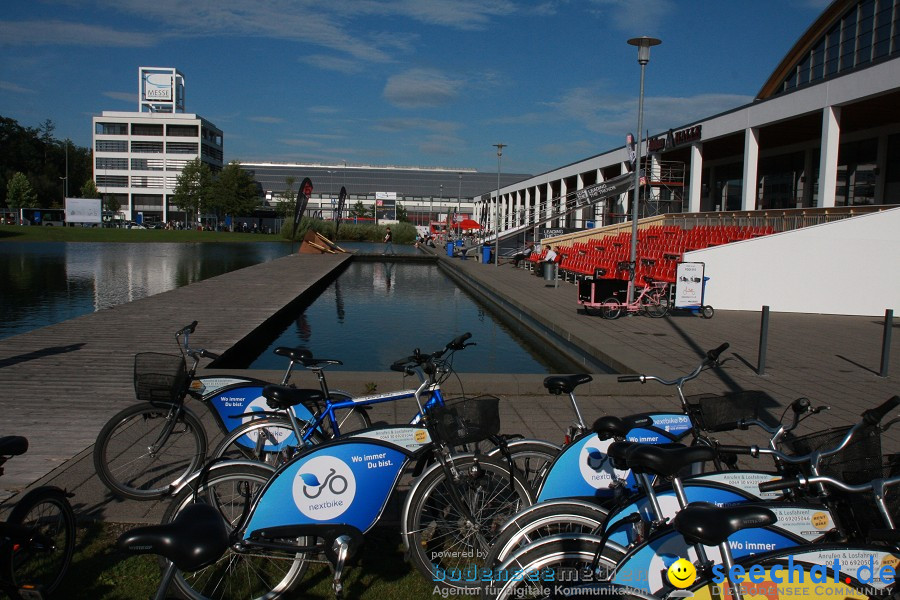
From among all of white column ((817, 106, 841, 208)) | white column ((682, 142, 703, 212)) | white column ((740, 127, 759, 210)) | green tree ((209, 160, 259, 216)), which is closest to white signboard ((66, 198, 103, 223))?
green tree ((209, 160, 259, 216))

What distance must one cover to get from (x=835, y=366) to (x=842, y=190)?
67.4 feet

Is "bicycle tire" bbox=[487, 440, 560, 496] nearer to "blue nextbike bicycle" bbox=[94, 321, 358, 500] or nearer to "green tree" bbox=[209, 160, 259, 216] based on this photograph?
"blue nextbike bicycle" bbox=[94, 321, 358, 500]

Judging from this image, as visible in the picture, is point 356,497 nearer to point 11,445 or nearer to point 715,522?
point 11,445

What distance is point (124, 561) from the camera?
3680 mm

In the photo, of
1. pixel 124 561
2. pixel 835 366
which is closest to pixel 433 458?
pixel 124 561

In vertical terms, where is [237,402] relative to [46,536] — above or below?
above

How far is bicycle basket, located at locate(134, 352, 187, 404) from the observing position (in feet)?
14.9

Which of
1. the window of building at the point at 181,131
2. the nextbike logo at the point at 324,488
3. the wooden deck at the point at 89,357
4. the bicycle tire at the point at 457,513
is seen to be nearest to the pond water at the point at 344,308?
the wooden deck at the point at 89,357

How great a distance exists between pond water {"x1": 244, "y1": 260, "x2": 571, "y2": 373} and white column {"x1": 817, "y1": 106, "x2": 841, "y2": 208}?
1005 cm

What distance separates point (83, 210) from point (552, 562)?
3218 inches

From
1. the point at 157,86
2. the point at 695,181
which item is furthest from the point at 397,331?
the point at 157,86

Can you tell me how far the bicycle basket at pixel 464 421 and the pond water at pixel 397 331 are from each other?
6689mm

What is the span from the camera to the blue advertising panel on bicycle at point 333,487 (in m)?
3.27

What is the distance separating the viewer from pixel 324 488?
136 inches
